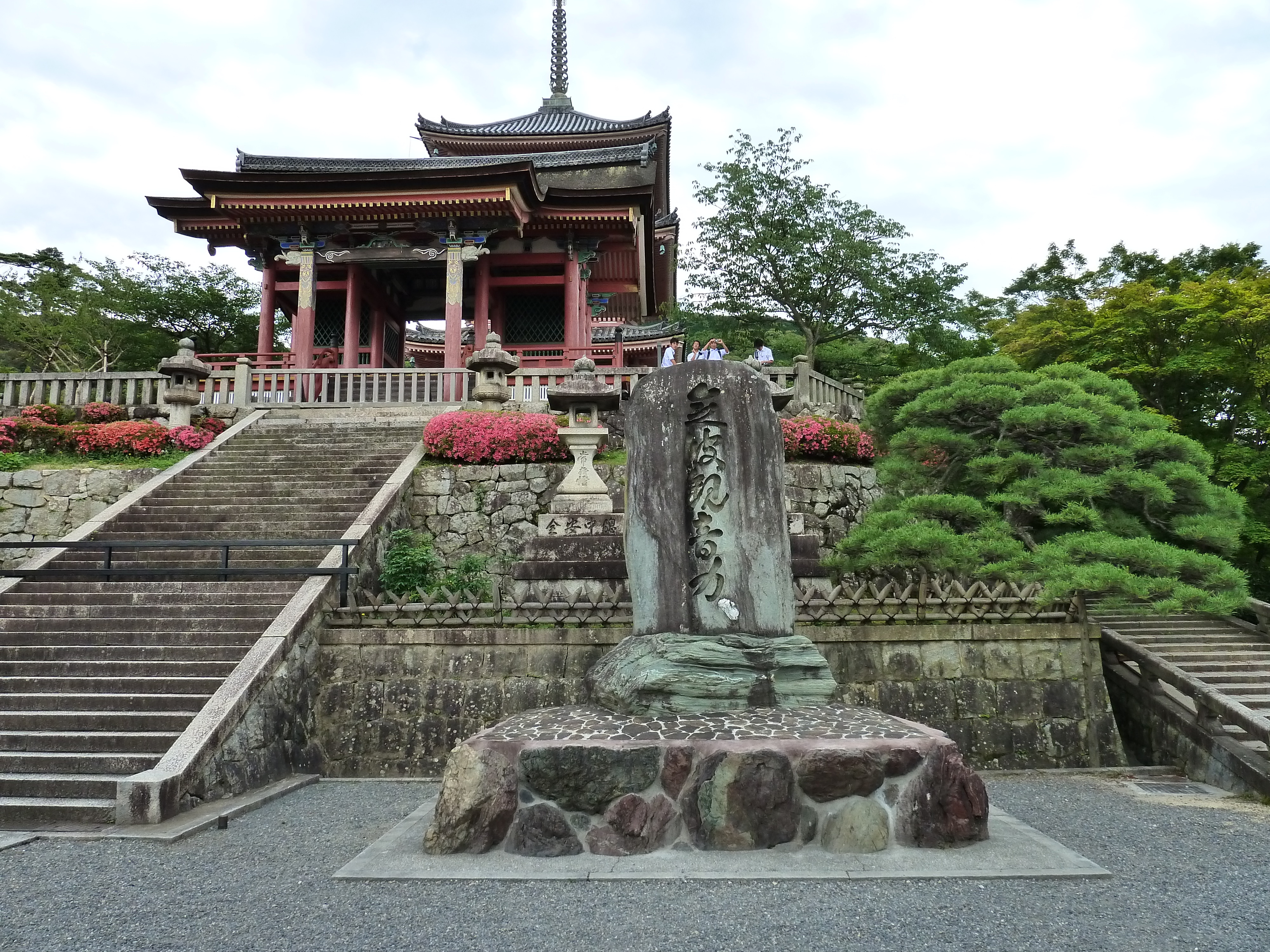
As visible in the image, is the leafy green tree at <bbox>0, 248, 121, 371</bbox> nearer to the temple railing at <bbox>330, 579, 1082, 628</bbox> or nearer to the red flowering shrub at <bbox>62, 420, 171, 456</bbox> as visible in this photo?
the red flowering shrub at <bbox>62, 420, 171, 456</bbox>

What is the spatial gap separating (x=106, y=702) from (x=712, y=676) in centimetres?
543

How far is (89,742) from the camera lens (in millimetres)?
6301

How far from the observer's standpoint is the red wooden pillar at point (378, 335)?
21094 mm

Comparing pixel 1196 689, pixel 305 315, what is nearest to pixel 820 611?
pixel 1196 689

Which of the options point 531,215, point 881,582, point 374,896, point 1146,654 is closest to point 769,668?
point 374,896

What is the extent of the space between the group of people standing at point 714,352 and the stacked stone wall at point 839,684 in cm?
376

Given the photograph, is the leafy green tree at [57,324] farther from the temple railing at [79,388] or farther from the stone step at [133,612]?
the stone step at [133,612]

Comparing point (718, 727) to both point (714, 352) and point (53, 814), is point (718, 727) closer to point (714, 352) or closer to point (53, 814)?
point (53, 814)

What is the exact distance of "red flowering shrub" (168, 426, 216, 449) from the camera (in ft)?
44.8

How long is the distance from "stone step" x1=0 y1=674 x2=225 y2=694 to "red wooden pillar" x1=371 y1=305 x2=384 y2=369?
1470 cm

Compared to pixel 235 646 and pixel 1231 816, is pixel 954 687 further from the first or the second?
pixel 235 646

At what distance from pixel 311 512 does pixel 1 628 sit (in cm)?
369

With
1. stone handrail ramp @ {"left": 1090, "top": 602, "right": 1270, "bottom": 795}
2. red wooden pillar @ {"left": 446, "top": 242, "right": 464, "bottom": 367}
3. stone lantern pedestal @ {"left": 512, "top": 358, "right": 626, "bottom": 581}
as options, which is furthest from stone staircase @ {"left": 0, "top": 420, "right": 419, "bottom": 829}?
stone handrail ramp @ {"left": 1090, "top": 602, "right": 1270, "bottom": 795}

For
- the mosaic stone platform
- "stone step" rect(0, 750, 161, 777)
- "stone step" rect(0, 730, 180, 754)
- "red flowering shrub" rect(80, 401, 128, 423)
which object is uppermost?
"red flowering shrub" rect(80, 401, 128, 423)
